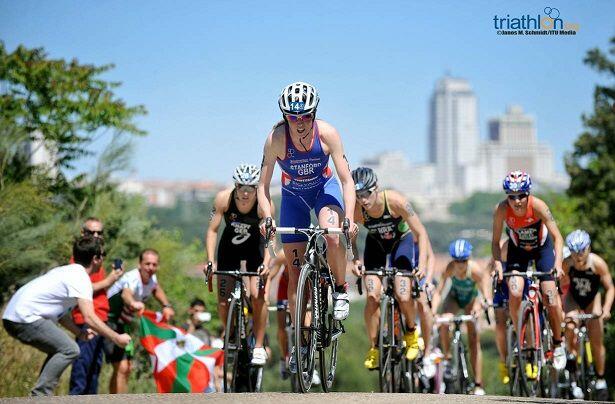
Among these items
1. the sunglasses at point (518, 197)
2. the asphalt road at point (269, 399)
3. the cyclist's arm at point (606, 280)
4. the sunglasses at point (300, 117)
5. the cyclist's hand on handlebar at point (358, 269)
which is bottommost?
the asphalt road at point (269, 399)

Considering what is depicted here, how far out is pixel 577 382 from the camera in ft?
56.5

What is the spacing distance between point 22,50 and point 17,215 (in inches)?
326

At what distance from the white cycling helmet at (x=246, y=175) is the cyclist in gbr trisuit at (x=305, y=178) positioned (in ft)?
6.23

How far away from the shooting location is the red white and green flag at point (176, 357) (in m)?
16.9

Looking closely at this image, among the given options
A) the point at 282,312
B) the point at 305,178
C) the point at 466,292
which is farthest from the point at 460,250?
the point at 305,178

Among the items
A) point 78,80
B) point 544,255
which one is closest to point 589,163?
point 78,80

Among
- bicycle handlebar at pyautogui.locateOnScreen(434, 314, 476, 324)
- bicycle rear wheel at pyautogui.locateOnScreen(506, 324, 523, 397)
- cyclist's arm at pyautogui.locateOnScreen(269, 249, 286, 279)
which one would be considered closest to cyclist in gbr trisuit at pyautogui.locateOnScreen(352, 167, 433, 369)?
bicycle rear wheel at pyautogui.locateOnScreen(506, 324, 523, 397)

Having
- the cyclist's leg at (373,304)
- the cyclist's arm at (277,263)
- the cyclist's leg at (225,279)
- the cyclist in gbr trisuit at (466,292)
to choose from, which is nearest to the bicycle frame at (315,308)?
the cyclist's leg at (225,279)

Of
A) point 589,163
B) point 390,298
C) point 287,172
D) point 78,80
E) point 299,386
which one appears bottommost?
point 299,386

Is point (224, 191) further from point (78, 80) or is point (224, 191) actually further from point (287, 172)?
point (78, 80)

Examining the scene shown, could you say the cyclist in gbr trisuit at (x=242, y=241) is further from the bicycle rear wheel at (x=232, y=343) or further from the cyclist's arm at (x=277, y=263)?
the cyclist's arm at (x=277, y=263)

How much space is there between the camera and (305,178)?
39.3 ft

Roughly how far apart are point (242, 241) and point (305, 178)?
9.05 ft

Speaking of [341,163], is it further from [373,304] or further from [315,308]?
[373,304]
